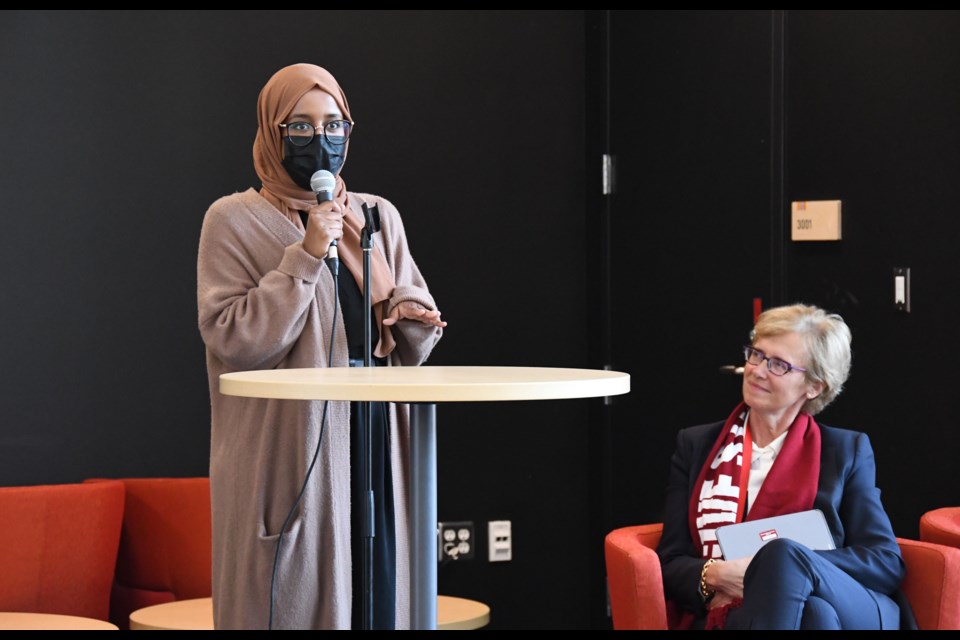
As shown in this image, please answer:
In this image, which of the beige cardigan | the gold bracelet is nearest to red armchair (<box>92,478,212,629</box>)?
the beige cardigan

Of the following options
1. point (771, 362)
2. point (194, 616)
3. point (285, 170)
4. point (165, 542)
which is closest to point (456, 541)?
point (165, 542)

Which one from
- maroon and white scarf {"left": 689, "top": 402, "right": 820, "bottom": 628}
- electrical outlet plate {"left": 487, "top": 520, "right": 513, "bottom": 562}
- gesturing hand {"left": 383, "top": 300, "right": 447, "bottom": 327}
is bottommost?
electrical outlet plate {"left": 487, "top": 520, "right": 513, "bottom": 562}

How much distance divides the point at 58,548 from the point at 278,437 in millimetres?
1437

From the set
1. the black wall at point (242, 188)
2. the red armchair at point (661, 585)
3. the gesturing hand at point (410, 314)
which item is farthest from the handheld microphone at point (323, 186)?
the black wall at point (242, 188)

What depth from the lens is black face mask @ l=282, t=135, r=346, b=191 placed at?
257 centimetres

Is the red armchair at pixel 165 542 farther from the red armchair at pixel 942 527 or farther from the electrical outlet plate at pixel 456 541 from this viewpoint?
the red armchair at pixel 942 527

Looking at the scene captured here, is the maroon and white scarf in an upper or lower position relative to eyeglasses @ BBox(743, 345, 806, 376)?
lower

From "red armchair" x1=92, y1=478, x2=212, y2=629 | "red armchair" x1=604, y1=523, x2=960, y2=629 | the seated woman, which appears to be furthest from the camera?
"red armchair" x1=92, y1=478, x2=212, y2=629

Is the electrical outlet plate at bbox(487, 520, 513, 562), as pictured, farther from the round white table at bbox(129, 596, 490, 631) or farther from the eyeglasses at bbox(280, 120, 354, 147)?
the eyeglasses at bbox(280, 120, 354, 147)

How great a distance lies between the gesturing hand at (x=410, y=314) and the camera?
242 centimetres

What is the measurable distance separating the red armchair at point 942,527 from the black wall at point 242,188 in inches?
68.2

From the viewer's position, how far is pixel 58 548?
11.8 feet

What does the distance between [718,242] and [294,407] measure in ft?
6.68

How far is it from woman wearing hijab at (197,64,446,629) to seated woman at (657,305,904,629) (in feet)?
2.44
